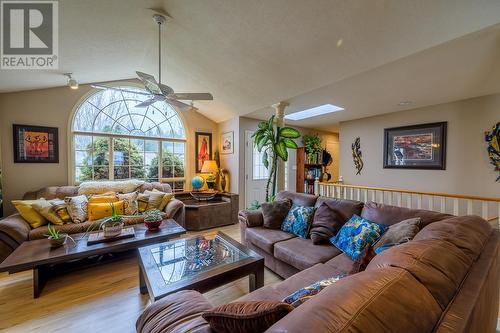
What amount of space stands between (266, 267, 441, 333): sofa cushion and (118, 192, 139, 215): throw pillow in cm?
345

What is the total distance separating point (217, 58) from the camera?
3.00 meters

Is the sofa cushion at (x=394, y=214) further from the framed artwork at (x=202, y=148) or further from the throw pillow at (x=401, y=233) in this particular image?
the framed artwork at (x=202, y=148)

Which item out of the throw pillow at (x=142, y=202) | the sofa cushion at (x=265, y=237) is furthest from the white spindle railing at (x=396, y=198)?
the throw pillow at (x=142, y=202)

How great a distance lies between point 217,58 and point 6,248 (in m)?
3.50

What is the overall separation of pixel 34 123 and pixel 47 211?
5.89 ft

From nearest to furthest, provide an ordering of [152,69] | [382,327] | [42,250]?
[382,327] < [42,250] < [152,69]

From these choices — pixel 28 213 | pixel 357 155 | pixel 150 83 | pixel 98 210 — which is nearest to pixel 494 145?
pixel 357 155

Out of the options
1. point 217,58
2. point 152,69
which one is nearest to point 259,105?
point 217,58

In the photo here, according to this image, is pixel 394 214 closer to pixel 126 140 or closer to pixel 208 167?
pixel 208 167

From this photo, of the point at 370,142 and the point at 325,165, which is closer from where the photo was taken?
the point at 370,142

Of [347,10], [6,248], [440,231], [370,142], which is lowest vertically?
[6,248]

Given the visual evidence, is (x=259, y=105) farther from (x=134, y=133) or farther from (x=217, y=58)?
(x=134, y=133)

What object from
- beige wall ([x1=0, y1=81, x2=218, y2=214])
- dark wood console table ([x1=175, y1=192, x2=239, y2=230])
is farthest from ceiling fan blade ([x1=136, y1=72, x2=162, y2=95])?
beige wall ([x1=0, y1=81, x2=218, y2=214])

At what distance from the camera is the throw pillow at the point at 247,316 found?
0.67 meters
